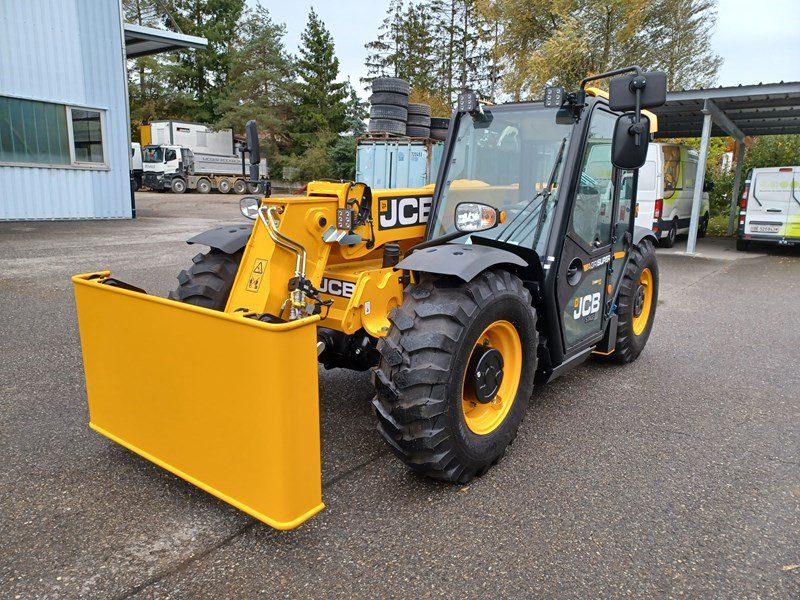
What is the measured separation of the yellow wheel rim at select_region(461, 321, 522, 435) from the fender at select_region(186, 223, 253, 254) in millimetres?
1664

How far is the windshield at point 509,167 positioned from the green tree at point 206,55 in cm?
4327

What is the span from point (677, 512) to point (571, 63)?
778 inches

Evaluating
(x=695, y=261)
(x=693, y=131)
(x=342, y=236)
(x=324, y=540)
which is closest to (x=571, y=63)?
(x=693, y=131)

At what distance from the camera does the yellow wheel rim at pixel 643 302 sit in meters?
5.07

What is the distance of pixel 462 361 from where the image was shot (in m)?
2.75

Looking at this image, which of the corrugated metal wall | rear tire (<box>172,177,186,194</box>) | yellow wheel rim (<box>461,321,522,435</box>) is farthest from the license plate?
rear tire (<box>172,177,186,194</box>)

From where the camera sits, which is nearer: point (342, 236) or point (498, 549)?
point (498, 549)

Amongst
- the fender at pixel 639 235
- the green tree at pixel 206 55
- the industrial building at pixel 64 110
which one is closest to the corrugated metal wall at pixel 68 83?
the industrial building at pixel 64 110

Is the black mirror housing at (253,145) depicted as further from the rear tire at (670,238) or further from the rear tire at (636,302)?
the rear tire at (670,238)

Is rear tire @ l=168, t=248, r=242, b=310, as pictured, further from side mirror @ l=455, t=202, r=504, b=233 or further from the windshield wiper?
the windshield wiper

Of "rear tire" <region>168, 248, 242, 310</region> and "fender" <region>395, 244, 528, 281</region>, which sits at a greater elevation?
"fender" <region>395, 244, 528, 281</region>

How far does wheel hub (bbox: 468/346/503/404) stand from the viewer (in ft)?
9.70

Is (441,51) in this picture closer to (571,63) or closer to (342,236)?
(571,63)

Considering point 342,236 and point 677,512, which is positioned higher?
point 342,236
